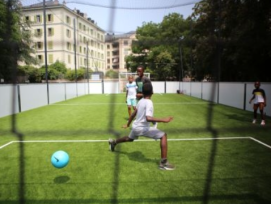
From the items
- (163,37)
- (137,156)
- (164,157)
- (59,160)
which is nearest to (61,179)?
(59,160)

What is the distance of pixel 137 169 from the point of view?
4.22 m

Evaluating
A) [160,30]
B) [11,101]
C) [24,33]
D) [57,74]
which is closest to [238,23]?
[160,30]

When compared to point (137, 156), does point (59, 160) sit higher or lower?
higher

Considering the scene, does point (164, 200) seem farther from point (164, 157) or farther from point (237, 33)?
point (237, 33)

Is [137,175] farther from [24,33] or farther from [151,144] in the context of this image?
[24,33]

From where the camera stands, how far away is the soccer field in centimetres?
329

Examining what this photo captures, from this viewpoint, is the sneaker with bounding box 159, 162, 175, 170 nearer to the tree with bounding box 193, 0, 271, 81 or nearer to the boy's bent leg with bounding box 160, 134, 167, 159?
the boy's bent leg with bounding box 160, 134, 167, 159

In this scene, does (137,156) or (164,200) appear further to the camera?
(137,156)

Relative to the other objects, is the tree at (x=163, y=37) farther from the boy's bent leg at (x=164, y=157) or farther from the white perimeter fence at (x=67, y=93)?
the boy's bent leg at (x=164, y=157)

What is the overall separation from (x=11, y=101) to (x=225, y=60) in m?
12.7

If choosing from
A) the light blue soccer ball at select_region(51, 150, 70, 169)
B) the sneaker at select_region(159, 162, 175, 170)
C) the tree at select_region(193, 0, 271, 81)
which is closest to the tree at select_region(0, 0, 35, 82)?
the light blue soccer ball at select_region(51, 150, 70, 169)

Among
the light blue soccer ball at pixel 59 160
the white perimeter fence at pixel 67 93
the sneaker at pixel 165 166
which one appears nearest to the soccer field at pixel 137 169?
the sneaker at pixel 165 166

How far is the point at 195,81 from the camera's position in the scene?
2094cm

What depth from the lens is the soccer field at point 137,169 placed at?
329cm
